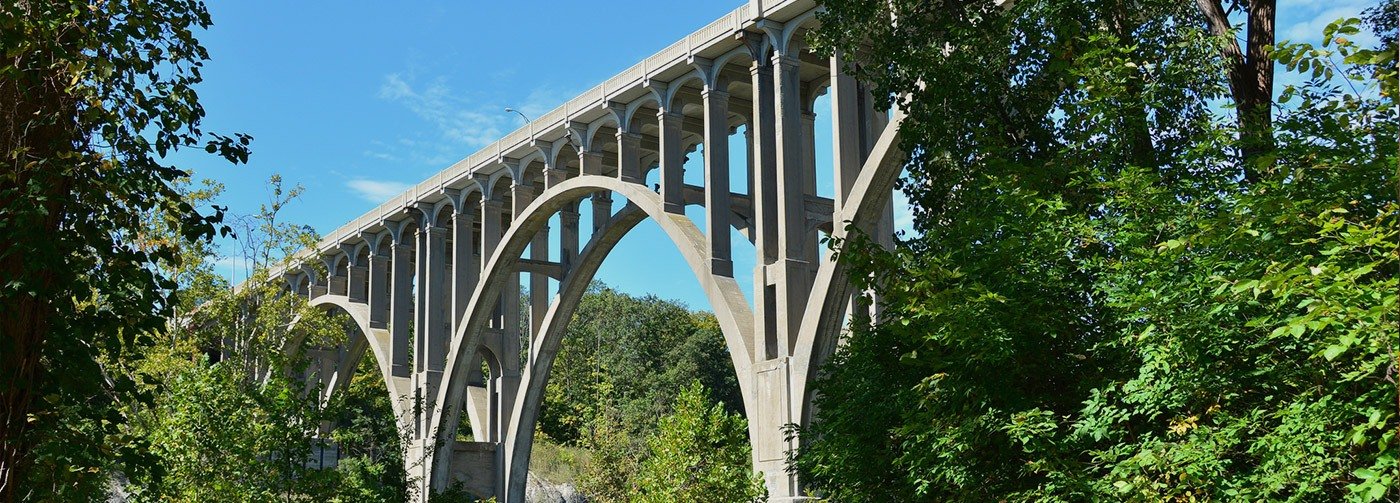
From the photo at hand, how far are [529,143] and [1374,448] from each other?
29.9 metres

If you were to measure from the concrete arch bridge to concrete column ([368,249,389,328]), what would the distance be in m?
0.07

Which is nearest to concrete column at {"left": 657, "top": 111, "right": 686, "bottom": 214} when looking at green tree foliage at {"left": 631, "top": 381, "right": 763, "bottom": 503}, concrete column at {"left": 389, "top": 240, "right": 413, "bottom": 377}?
green tree foliage at {"left": 631, "top": 381, "right": 763, "bottom": 503}

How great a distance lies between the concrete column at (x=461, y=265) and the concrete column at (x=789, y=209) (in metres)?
16.7

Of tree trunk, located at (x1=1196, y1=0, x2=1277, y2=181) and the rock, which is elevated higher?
tree trunk, located at (x1=1196, y1=0, x2=1277, y2=181)

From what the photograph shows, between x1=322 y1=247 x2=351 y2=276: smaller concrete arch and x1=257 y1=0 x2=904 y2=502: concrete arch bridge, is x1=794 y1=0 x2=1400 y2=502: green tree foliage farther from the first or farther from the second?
x1=322 y1=247 x2=351 y2=276: smaller concrete arch

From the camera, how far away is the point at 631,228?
123 feet

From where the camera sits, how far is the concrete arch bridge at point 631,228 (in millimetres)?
26609

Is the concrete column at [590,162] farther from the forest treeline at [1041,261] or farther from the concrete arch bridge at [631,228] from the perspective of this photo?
the forest treeline at [1041,261]

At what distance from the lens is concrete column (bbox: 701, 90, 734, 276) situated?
29.4 meters

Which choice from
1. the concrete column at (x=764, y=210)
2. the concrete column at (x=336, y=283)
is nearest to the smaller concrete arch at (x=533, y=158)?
the concrete column at (x=764, y=210)

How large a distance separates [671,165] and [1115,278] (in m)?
20.7

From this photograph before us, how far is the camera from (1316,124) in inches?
434

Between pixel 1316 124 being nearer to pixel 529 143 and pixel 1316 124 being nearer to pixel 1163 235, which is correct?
pixel 1163 235

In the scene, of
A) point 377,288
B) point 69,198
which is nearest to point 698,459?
point 377,288
